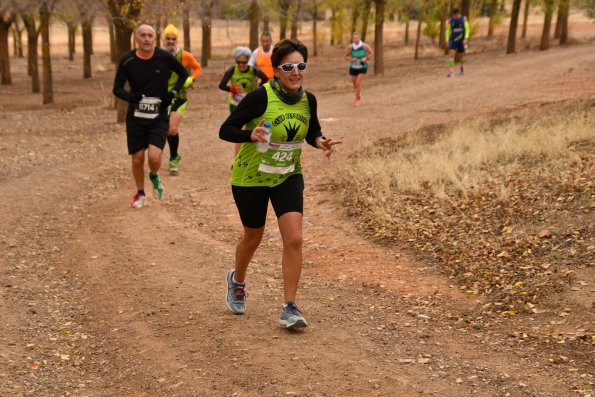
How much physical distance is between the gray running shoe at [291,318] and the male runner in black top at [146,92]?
436 cm

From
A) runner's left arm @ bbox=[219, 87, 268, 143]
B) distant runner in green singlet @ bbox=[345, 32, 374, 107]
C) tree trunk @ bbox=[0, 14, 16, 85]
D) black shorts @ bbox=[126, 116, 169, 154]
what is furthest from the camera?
tree trunk @ bbox=[0, 14, 16, 85]

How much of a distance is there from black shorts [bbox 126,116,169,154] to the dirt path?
86cm

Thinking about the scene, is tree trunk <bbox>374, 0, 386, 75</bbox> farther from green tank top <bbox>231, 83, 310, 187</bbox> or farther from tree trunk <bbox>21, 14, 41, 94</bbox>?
green tank top <bbox>231, 83, 310, 187</bbox>

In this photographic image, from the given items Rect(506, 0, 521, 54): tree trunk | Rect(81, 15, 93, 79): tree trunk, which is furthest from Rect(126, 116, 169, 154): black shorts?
Rect(506, 0, 521, 54): tree trunk

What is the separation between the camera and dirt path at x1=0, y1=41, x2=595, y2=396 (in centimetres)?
519

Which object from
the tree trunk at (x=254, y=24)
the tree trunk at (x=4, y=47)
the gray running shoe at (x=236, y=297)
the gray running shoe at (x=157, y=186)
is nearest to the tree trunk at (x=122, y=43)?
the gray running shoe at (x=157, y=186)

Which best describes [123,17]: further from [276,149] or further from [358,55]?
[276,149]

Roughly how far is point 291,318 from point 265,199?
87cm

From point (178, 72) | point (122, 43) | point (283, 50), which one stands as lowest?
point (122, 43)

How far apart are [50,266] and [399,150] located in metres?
6.41

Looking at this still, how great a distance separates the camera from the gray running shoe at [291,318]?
19.2ft

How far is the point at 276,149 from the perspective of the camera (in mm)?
5699

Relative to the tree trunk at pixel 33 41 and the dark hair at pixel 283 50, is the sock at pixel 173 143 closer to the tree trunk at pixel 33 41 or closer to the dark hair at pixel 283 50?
the dark hair at pixel 283 50

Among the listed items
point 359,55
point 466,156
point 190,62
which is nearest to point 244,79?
point 190,62
